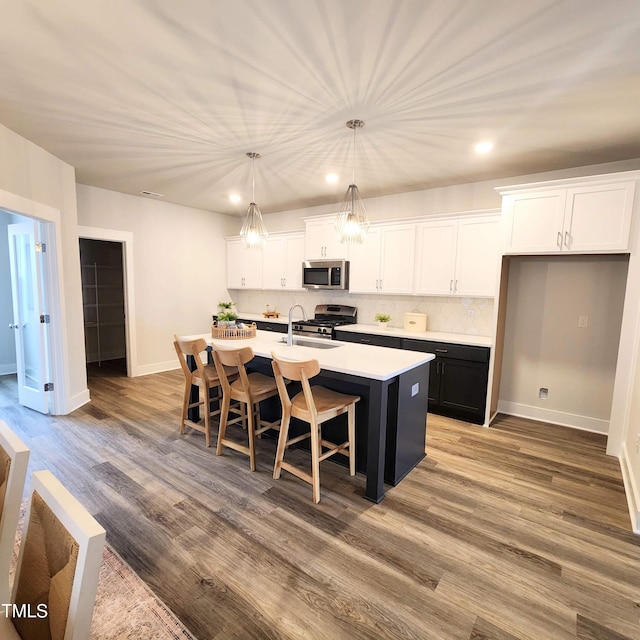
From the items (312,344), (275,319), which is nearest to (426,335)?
(312,344)

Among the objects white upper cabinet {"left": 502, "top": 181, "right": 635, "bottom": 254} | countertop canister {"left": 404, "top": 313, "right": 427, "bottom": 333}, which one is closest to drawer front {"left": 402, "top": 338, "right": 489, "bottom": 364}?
countertop canister {"left": 404, "top": 313, "right": 427, "bottom": 333}

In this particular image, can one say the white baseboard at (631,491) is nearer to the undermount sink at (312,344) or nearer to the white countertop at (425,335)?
the white countertop at (425,335)

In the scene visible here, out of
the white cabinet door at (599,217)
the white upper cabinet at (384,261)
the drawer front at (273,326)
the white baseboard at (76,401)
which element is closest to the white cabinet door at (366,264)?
the white upper cabinet at (384,261)

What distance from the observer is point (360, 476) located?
287 centimetres

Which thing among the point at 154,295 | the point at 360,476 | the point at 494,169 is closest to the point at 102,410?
the point at 154,295

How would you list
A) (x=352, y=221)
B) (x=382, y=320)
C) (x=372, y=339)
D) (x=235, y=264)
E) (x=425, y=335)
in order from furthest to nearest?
(x=235, y=264) → (x=382, y=320) → (x=372, y=339) → (x=425, y=335) → (x=352, y=221)

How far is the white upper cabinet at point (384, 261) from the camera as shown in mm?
4633

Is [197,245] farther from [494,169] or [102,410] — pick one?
[494,169]

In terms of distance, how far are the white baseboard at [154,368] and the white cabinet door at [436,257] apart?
424cm

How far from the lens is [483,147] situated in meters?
3.24

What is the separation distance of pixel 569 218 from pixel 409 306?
2114mm

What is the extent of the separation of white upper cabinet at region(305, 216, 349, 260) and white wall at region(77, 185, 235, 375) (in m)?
2.13

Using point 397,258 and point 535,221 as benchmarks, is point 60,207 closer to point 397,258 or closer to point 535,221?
point 397,258

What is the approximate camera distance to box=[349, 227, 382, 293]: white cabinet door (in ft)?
16.0
